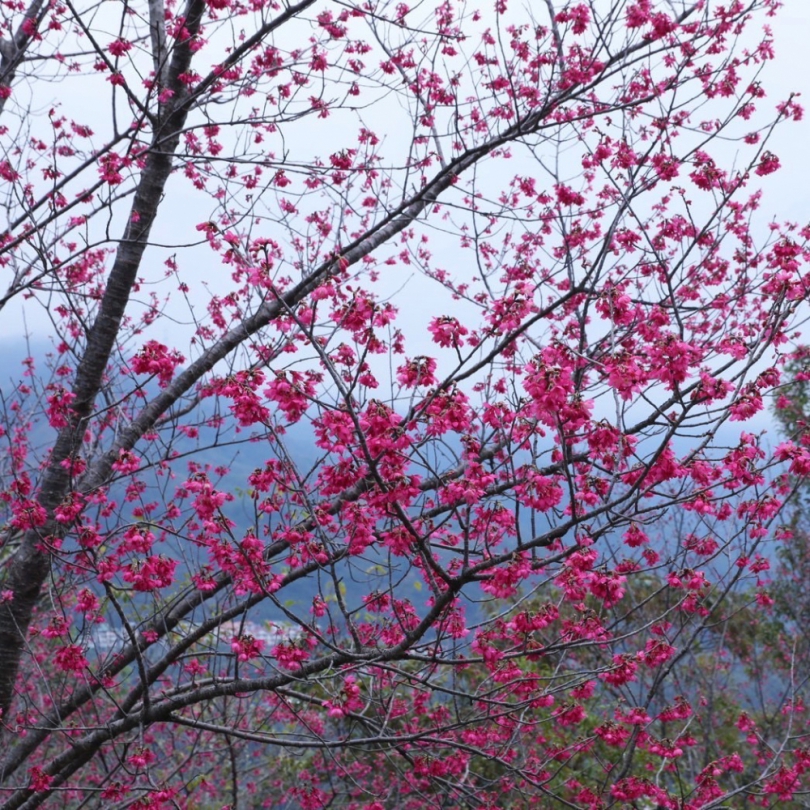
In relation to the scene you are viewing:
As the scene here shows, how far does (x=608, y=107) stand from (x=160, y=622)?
5.73 meters

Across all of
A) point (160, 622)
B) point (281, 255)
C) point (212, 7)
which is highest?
point (212, 7)

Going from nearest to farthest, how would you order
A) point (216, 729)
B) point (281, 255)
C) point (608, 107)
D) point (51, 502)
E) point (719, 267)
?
point (216, 729) → point (51, 502) → point (608, 107) → point (281, 255) → point (719, 267)

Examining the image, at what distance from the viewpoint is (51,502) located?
6.11 metres

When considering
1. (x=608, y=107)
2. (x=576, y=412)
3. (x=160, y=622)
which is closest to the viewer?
(x=576, y=412)

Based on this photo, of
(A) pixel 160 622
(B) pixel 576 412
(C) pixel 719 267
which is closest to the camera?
(B) pixel 576 412

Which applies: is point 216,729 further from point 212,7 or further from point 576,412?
point 212,7

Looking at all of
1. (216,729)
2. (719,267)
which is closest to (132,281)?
(216,729)

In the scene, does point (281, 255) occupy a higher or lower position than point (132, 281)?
higher

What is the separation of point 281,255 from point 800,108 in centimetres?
559

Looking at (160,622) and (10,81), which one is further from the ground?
(10,81)

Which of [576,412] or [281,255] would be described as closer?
[576,412]

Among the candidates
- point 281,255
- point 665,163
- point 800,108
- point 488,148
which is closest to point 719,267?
point 800,108

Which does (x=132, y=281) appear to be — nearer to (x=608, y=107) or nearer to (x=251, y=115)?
(x=251, y=115)

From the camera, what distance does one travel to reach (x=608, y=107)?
256 inches
